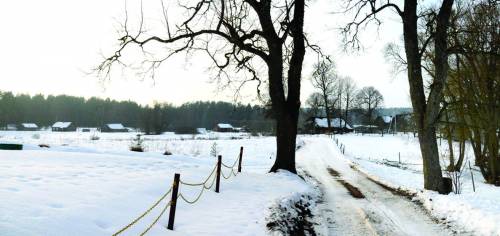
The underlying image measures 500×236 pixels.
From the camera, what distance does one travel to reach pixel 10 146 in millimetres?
20266

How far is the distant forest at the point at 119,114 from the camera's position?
365 feet

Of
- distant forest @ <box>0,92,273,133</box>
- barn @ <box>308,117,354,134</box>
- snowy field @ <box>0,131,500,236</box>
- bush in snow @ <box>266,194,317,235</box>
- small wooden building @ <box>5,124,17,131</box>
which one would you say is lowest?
bush in snow @ <box>266,194,317,235</box>

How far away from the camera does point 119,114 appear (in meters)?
150

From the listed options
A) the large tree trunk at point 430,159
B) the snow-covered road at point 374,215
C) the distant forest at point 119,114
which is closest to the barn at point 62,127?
the distant forest at point 119,114

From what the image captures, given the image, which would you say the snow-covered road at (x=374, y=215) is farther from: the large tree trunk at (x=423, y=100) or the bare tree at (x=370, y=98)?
the bare tree at (x=370, y=98)

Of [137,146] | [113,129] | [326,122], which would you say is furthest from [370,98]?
[137,146]

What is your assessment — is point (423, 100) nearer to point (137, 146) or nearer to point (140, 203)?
point (140, 203)

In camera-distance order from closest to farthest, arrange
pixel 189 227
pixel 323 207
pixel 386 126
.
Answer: pixel 189 227
pixel 323 207
pixel 386 126

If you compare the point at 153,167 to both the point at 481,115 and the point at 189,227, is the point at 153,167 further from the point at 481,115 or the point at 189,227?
the point at 481,115

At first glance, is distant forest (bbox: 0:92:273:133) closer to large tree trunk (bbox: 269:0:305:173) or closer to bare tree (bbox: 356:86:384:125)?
bare tree (bbox: 356:86:384:125)

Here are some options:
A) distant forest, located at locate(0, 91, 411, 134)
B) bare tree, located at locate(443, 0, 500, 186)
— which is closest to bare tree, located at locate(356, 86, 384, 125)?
distant forest, located at locate(0, 91, 411, 134)

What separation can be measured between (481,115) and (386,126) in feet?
345

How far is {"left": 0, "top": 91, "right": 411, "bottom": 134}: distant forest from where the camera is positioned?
111m

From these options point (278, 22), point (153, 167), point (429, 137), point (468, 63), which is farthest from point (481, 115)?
point (153, 167)
